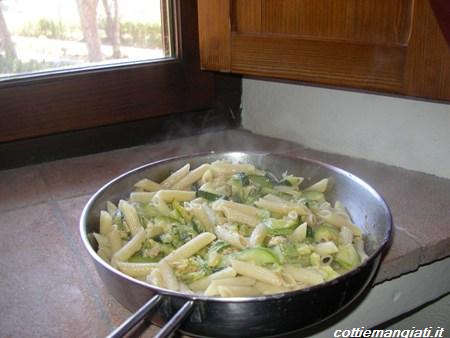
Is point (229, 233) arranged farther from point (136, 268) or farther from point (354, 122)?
point (354, 122)

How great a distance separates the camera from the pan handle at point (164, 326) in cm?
44

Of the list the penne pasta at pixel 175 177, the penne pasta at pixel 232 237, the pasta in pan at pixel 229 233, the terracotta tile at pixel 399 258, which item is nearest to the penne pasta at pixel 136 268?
the pasta in pan at pixel 229 233

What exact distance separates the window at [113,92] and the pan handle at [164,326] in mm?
624

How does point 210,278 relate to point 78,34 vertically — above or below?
below

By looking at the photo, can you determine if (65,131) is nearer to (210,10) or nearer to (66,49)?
(66,49)

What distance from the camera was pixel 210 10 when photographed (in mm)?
889

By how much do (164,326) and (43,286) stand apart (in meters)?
0.27

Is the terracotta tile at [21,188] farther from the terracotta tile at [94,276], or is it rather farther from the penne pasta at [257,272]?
the penne pasta at [257,272]

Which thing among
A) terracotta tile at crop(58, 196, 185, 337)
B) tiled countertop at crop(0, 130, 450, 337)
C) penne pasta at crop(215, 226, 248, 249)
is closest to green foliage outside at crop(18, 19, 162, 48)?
tiled countertop at crop(0, 130, 450, 337)

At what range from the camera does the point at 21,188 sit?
0.97 meters

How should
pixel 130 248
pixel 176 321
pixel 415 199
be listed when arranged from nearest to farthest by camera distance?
1. pixel 176 321
2. pixel 130 248
3. pixel 415 199

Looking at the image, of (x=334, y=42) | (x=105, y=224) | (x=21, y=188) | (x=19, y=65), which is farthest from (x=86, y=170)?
(x=334, y=42)

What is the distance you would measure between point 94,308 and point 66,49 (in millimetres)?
577

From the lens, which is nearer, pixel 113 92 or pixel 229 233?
pixel 229 233
